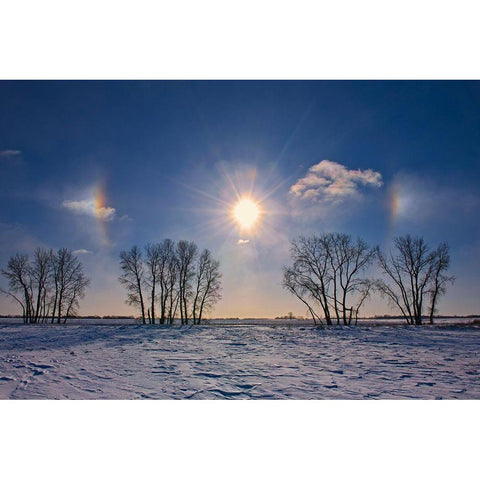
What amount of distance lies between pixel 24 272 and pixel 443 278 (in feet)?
161

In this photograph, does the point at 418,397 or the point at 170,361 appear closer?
the point at 418,397

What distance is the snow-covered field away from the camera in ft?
20.9

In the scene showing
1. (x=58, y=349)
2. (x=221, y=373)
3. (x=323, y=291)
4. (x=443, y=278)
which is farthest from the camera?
(x=443, y=278)

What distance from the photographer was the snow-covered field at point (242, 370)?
6.38 m

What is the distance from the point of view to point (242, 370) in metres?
8.06

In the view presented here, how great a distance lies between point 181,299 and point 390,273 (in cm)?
2370

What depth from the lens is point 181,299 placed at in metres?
34.7

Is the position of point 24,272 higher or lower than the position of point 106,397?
higher

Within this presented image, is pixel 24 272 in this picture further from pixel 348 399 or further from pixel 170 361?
pixel 348 399

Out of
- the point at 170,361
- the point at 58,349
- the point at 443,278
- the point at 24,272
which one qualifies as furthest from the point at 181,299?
the point at 443,278

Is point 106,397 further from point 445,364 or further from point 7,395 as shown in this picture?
point 445,364

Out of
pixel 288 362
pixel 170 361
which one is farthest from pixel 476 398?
pixel 170 361

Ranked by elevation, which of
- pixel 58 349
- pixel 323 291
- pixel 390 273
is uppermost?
pixel 390 273

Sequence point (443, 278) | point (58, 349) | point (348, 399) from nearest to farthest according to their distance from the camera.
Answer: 1. point (348, 399)
2. point (58, 349)
3. point (443, 278)
